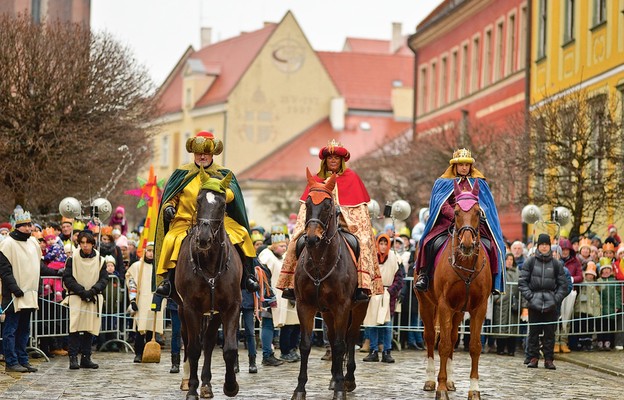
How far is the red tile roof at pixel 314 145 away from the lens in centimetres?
8944

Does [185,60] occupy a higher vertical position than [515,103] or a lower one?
higher

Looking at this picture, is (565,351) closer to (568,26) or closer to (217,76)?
A: (568,26)

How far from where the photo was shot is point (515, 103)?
46.5 metres

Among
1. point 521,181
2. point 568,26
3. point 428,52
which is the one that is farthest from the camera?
point 428,52

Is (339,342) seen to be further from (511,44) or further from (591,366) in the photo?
(511,44)

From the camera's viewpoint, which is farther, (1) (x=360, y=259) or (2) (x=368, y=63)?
(2) (x=368, y=63)

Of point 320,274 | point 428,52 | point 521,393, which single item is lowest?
point 521,393

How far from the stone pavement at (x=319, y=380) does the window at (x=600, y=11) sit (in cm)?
1496

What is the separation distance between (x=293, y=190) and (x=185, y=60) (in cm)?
Result: 2682

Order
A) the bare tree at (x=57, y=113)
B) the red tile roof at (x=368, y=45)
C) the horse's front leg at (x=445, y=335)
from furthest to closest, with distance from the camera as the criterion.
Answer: the red tile roof at (x=368, y=45)
the bare tree at (x=57, y=113)
the horse's front leg at (x=445, y=335)

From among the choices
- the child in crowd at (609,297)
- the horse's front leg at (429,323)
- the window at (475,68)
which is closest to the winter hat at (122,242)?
the child in crowd at (609,297)

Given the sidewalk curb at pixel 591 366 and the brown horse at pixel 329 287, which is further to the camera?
the sidewalk curb at pixel 591 366

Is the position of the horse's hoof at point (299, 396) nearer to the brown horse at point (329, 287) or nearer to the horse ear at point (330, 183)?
the brown horse at point (329, 287)

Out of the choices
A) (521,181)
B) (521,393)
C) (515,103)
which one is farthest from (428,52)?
(521,393)
